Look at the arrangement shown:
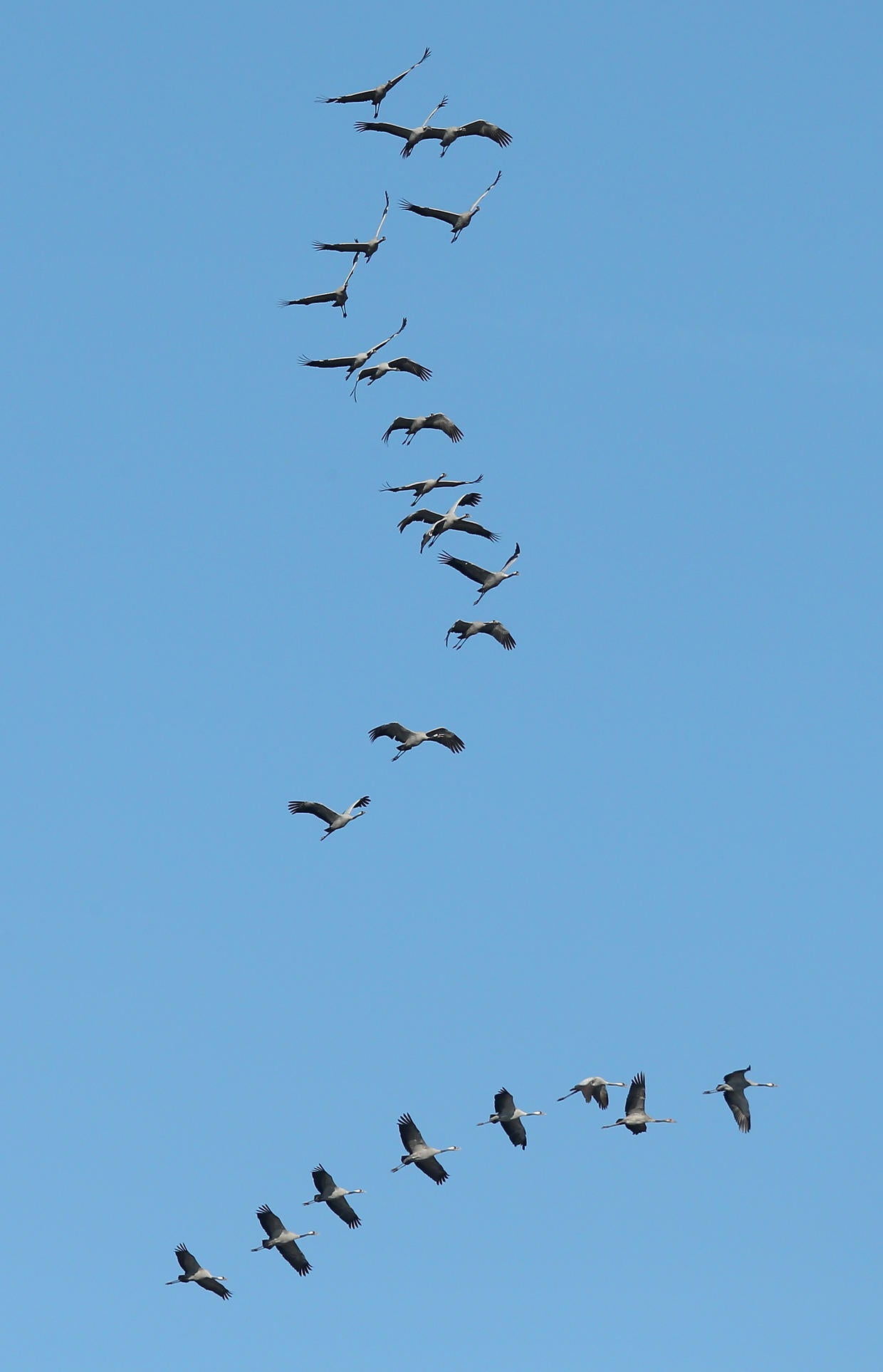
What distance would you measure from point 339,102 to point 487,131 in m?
4.65

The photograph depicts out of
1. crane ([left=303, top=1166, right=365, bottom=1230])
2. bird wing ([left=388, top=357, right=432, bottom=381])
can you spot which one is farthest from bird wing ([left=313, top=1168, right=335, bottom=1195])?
bird wing ([left=388, top=357, right=432, bottom=381])

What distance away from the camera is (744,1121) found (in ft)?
274

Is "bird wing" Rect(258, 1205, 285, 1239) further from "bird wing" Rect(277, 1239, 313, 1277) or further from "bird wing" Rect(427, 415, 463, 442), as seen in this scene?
"bird wing" Rect(427, 415, 463, 442)

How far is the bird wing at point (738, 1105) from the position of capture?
83562 millimetres

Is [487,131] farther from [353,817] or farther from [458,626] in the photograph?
[353,817]

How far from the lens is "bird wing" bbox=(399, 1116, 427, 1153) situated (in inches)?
3310

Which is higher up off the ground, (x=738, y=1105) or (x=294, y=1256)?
(x=738, y=1105)

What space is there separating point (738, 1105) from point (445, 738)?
44.7 ft

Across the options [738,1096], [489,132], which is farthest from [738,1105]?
[489,132]

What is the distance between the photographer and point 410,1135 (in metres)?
84.1

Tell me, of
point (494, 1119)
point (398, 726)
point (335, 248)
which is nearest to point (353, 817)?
point (398, 726)

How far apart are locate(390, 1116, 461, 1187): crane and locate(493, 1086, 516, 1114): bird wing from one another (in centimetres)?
190

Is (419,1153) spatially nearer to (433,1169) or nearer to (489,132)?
A: (433,1169)

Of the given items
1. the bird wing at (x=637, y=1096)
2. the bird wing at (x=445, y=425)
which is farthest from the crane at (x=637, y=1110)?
the bird wing at (x=445, y=425)
